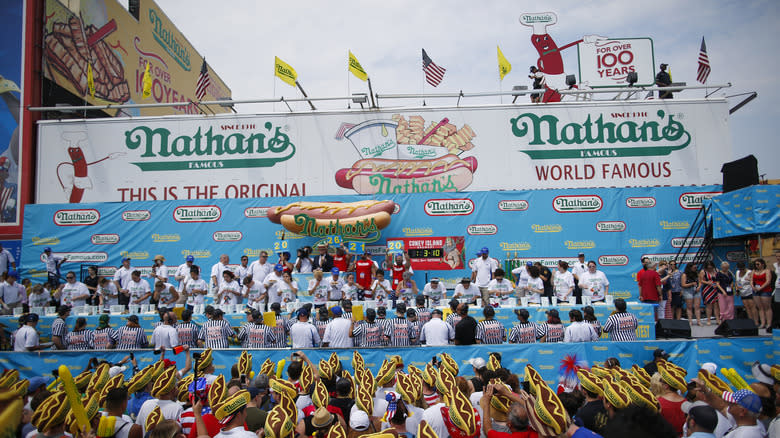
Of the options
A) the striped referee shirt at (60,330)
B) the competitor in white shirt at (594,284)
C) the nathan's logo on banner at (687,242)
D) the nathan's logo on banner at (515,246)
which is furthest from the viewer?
the nathan's logo on banner at (515,246)

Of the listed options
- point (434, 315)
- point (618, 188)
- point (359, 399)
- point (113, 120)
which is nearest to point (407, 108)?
point (618, 188)

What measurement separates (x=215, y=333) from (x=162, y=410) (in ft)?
12.1

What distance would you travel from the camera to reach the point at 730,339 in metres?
7.63

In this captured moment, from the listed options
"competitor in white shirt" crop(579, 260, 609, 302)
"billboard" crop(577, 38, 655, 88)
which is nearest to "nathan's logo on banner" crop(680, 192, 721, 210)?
"billboard" crop(577, 38, 655, 88)

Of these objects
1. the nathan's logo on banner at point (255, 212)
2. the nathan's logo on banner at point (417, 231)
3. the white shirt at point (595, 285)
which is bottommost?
the white shirt at point (595, 285)

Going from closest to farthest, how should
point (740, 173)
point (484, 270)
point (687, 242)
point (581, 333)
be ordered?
1. point (581, 333)
2. point (484, 270)
3. point (740, 173)
4. point (687, 242)

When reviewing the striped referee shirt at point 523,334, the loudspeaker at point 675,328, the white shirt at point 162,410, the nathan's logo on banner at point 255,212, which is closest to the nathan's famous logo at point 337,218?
the nathan's logo on banner at point 255,212

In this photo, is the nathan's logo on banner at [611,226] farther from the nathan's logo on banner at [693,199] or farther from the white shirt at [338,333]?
the white shirt at [338,333]

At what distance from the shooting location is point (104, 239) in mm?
14719

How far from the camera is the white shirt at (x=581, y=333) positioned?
25.2 feet

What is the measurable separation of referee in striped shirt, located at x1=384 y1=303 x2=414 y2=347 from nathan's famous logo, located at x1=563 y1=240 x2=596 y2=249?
7165mm

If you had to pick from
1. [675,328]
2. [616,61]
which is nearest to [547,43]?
[616,61]

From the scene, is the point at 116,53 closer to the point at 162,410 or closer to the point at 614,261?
the point at 162,410

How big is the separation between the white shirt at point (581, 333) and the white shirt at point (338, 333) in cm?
374
